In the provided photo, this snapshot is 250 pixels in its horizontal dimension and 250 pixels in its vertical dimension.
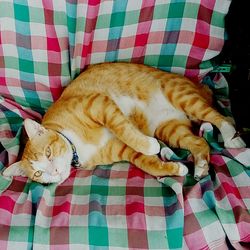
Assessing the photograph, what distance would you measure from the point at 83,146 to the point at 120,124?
201 millimetres

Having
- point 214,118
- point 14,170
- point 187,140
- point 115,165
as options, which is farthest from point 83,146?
point 214,118

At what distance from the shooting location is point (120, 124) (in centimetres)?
171

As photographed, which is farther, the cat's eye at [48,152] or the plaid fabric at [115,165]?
the cat's eye at [48,152]

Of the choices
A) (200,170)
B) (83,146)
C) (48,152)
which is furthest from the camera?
(83,146)

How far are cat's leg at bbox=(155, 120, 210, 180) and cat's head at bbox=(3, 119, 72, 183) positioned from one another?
0.41 metres

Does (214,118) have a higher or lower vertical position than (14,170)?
higher

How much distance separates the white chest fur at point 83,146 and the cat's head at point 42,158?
0.21 feet

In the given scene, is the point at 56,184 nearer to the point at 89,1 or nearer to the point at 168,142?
the point at 168,142

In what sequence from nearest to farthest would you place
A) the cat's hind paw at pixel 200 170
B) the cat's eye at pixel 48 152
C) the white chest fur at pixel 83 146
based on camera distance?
the cat's hind paw at pixel 200 170 → the cat's eye at pixel 48 152 → the white chest fur at pixel 83 146

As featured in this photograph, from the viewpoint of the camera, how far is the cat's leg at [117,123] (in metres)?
1.67

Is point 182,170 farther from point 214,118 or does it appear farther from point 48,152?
point 48,152

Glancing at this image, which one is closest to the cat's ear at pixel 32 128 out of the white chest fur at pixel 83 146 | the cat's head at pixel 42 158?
the cat's head at pixel 42 158

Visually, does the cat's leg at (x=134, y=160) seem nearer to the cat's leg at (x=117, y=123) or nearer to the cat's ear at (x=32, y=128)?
the cat's leg at (x=117, y=123)

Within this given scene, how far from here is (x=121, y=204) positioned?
59.3 inches
